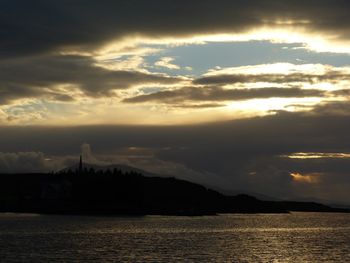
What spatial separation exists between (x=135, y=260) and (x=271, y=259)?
920 inches

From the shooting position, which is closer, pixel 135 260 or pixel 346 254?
pixel 135 260

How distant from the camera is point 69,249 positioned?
114812 millimetres

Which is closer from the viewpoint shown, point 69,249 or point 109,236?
point 69,249

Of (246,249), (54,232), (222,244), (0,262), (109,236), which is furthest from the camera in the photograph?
(54,232)

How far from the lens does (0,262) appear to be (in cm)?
9262

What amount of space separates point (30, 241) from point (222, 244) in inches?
1511

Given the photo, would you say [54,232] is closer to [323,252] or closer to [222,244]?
[222,244]

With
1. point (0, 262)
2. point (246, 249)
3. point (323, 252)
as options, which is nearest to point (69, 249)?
point (0, 262)

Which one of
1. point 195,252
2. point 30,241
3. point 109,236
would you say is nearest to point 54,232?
point 109,236

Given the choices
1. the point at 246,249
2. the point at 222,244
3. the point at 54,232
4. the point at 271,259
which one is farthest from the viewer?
the point at 54,232

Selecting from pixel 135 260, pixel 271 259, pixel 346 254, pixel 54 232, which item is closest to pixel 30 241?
pixel 54 232

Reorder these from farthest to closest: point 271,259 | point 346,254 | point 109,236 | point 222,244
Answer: point 109,236
point 222,244
point 346,254
point 271,259

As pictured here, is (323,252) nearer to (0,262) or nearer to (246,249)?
(246,249)

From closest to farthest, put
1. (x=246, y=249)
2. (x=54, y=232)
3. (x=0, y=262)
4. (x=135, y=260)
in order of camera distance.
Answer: (x=0, y=262), (x=135, y=260), (x=246, y=249), (x=54, y=232)
